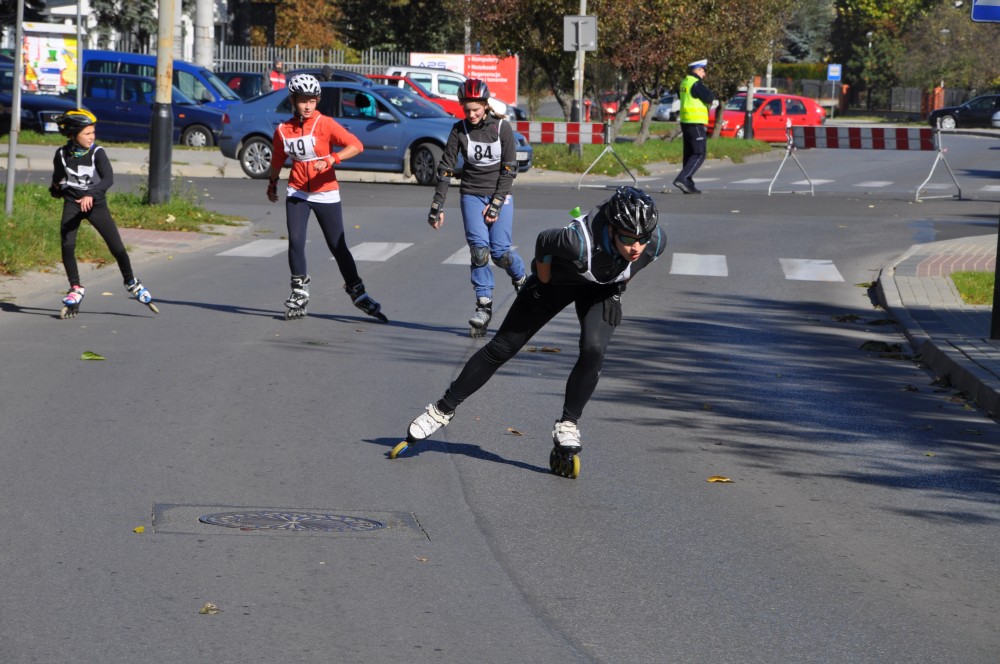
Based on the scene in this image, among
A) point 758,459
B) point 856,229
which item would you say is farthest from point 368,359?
point 856,229

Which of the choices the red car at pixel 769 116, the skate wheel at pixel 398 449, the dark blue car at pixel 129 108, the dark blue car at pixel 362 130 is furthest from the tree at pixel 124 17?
the skate wheel at pixel 398 449

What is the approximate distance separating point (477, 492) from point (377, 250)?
34.8 ft

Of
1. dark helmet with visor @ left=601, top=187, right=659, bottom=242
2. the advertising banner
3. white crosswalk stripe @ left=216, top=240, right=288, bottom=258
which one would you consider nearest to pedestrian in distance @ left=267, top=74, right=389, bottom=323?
white crosswalk stripe @ left=216, top=240, right=288, bottom=258

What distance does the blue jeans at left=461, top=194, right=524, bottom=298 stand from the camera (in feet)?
38.3

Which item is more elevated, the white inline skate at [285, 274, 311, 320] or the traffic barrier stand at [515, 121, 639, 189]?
the traffic barrier stand at [515, 121, 639, 189]

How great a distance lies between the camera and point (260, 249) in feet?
57.1

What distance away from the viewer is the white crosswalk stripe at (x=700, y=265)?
53.8ft

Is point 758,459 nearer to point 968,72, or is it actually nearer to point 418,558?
point 418,558

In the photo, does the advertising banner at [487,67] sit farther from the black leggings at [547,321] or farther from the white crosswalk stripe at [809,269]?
the black leggings at [547,321]

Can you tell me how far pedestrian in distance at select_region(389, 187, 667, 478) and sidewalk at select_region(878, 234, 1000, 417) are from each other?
3.35m

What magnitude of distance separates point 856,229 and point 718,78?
19148 mm

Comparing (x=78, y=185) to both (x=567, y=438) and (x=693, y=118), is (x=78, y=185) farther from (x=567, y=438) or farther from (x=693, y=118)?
(x=693, y=118)

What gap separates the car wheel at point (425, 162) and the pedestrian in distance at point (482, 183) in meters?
14.1

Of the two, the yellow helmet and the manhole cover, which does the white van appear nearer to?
the yellow helmet
